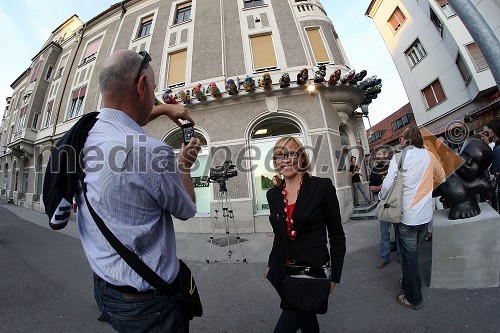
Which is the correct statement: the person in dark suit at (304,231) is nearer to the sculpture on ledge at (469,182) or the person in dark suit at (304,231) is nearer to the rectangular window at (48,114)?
the sculpture on ledge at (469,182)

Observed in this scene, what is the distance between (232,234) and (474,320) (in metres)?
5.82

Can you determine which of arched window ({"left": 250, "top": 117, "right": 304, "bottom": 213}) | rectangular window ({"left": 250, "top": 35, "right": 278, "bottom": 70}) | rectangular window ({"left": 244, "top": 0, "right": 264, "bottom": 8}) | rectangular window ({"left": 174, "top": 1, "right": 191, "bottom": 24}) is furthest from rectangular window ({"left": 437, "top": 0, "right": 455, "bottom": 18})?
rectangular window ({"left": 174, "top": 1, "right": 191, "bottom": 24})

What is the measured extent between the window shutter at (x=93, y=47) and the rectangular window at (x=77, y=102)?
106 inches

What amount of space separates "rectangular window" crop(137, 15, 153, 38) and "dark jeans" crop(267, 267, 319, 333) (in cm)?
1378

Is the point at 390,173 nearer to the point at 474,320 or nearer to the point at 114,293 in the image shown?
the point at 474,320

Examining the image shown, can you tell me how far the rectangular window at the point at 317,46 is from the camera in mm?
9156

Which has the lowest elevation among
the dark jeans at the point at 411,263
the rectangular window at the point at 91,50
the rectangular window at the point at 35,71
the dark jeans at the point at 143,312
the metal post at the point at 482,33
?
the dark jeans at the point at 411,263

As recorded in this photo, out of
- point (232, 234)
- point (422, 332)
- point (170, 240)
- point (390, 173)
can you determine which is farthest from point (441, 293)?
point (232, 234)

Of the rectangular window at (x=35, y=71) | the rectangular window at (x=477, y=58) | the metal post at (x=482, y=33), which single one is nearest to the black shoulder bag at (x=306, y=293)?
the metal post at (x=482, y=33)

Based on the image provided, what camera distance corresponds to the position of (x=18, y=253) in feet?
18.8

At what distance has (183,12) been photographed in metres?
11.3

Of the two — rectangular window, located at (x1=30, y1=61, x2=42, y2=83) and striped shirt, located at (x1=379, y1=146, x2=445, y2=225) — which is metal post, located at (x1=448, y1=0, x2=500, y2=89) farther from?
rectangular window, located at (x1=30, y1=61, x2=42, y2=83)

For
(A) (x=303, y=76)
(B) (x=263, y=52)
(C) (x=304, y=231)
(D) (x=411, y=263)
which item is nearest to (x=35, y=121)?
(B) (x=263, y=52)

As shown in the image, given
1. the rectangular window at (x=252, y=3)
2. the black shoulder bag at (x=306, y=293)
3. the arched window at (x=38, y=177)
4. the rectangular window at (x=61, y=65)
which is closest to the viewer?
the black shoulder bag at (x=306, y=293)
